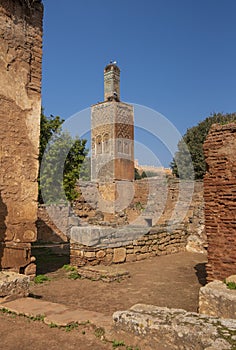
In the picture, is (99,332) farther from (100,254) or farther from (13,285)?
(100,254)

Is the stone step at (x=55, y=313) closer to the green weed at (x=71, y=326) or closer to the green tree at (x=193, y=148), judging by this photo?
the green weed at (x=71, y=326)

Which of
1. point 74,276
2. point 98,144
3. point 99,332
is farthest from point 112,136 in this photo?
point 99,332

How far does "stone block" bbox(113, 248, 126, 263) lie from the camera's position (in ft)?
29.1

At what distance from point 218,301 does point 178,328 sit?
1474mm

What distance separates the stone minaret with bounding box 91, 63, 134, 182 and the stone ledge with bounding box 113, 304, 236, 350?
2238 centimetres

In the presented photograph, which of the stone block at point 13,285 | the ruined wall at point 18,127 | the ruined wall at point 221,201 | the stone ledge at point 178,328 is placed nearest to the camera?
the stone ledge at point 178,328

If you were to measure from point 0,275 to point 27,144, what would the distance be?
3229 mm

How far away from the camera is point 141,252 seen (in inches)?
387

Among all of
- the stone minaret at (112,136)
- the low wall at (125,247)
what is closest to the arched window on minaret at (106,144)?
the stone minaret at (112,136)

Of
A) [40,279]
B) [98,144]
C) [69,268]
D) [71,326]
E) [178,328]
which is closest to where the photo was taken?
[178,328]

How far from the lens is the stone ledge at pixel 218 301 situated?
12.4ft

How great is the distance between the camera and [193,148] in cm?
2753

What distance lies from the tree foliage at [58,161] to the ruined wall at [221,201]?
1587cm

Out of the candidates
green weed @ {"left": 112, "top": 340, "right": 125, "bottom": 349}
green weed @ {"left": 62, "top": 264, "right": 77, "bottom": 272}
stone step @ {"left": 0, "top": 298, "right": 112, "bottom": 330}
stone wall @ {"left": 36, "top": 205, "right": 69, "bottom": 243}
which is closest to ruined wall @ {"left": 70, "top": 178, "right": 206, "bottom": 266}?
green weed @ {"left": 62, "top": 264, "right": 77, "bottom": 272}
